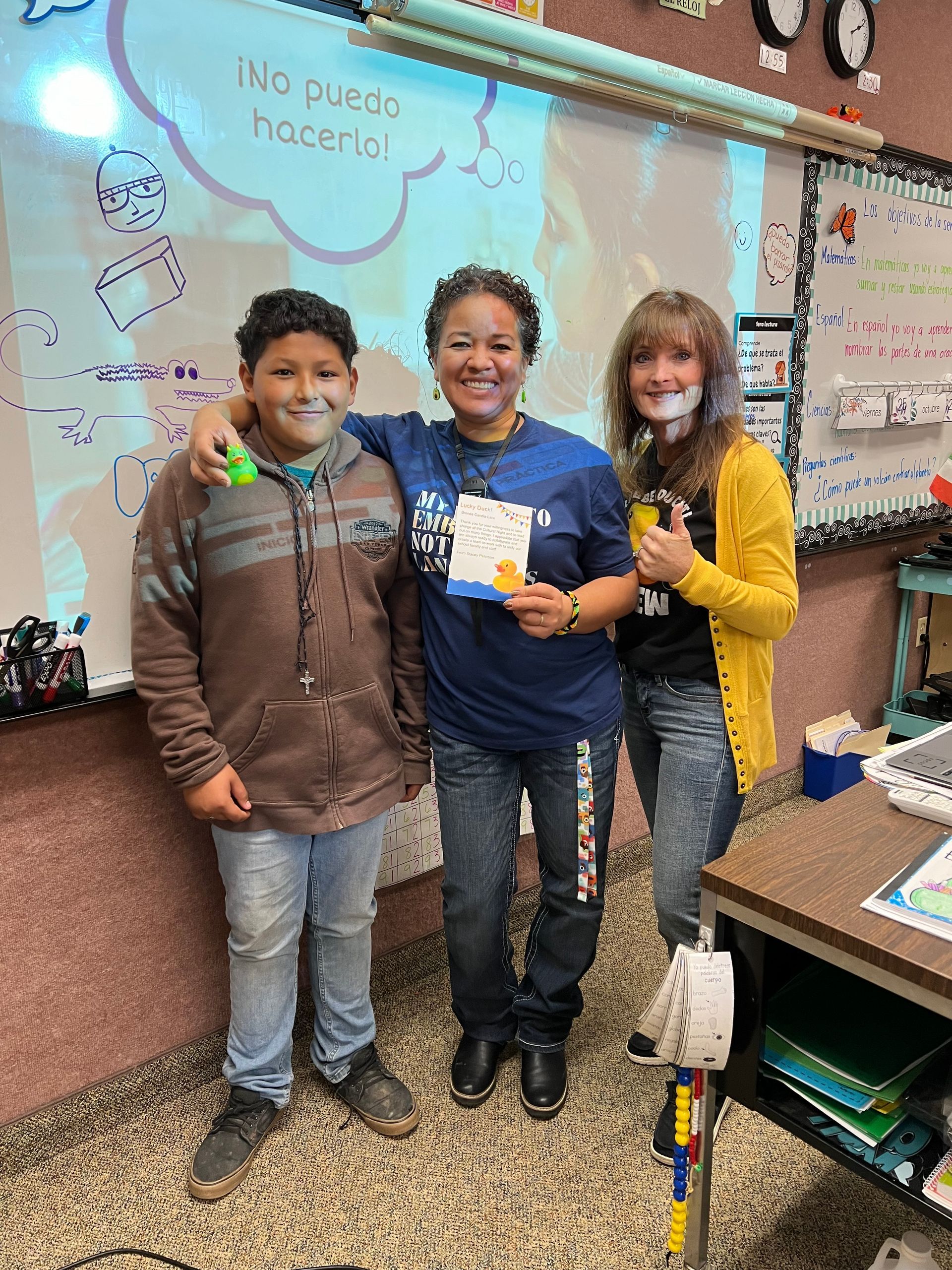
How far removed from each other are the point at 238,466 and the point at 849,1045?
1.17m

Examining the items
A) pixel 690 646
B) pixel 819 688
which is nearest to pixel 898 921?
pixel 690 646

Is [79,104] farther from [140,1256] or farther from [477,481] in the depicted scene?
[140,1256]

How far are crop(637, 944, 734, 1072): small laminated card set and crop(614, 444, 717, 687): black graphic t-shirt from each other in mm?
588

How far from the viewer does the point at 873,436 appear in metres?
3.05

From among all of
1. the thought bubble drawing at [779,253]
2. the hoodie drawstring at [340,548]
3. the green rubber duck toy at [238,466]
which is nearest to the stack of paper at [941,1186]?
the hoodie drawstring at [340,548]

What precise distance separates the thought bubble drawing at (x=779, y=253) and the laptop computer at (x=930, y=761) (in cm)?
165

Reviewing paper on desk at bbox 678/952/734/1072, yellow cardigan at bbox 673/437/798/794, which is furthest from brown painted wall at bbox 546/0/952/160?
paper on desk at bbox 678/952/734/1072

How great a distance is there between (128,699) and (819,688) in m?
2.43

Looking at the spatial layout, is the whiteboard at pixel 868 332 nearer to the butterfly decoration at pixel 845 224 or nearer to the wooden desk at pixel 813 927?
the butterfly decoration at pixel 845 224

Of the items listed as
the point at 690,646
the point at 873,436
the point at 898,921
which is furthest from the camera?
the point at 873,436

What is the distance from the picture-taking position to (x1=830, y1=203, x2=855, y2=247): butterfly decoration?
108 inches

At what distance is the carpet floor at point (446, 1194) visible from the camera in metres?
1.47

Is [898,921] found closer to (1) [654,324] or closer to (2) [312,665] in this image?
(2) [312,665]

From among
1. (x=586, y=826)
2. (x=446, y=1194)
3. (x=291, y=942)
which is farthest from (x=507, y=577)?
(x=446, y=1194)
